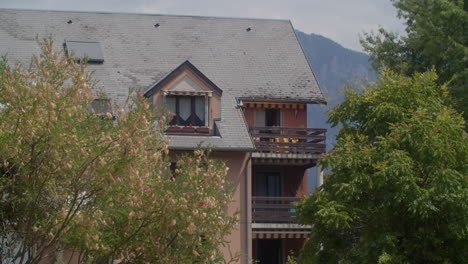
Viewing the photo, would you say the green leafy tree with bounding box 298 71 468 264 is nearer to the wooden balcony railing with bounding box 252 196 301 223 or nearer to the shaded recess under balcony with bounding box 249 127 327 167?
the wooden balcony railing with bounding box 252 196 301 223

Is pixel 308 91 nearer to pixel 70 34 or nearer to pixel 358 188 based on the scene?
pixel 70 34

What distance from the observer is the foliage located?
424 inches

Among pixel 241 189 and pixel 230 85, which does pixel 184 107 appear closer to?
pixel 230 85

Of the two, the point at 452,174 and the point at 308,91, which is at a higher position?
the point at 308,91

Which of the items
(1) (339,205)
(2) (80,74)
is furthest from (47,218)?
(1) (339,205)

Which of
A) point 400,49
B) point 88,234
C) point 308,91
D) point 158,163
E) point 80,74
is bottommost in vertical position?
point 88,234

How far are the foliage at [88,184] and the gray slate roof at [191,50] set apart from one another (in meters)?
17.9

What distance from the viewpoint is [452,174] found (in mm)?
17656

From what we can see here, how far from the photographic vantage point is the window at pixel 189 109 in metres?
30.8

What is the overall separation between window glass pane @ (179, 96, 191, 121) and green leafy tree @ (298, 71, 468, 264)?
1105cm

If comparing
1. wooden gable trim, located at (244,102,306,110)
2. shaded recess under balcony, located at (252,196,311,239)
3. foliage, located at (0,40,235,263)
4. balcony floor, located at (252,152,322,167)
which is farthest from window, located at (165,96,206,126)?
foliage, located at (0,40,235,263)

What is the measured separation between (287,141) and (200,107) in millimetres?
3987

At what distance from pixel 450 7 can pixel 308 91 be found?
6.72 m

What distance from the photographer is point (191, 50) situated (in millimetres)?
35000
